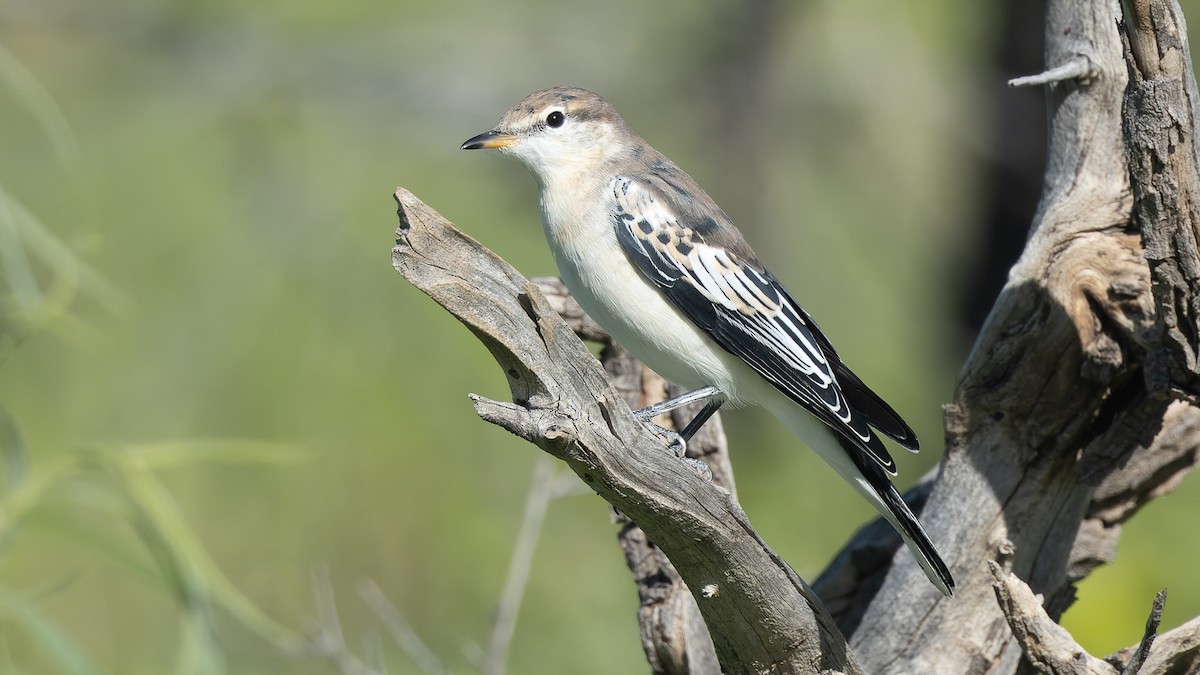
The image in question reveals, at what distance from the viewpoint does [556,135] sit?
3.84 meters

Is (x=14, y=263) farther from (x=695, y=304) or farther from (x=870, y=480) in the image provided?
(x=870, y=480)

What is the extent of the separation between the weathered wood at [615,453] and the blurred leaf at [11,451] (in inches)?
53.8

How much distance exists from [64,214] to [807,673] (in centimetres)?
668

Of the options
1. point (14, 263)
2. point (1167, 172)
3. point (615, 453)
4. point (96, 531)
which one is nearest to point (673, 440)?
point (615, 453)

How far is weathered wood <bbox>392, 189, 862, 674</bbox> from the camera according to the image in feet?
7.81

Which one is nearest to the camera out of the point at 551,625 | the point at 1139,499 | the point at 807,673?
the point at 807,673

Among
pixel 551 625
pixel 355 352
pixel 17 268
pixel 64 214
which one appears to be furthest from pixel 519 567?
pixel 64 214

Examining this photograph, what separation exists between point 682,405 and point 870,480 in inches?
24.8

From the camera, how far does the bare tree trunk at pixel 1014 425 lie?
8.11 ft

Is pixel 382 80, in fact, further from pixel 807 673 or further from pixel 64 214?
pixel 807 673

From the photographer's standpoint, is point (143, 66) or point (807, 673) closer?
point (807, 673)

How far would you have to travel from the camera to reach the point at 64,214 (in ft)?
26.3

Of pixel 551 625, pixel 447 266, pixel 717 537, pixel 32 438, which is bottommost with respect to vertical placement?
pixel 551 625

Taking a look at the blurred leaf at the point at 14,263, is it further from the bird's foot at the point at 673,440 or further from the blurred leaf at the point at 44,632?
the bird's foot at the point at 673,440
